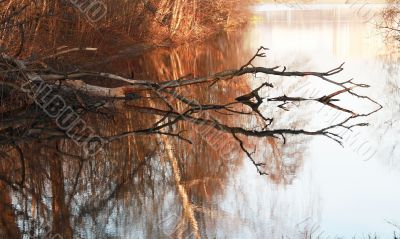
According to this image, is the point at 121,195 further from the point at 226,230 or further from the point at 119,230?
the point at 226,230

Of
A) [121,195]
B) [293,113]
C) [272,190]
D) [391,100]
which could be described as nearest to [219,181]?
[272,190]

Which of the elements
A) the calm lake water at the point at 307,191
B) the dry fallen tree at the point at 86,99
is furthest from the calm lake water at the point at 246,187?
the dry fallen tree at the point at 86,99

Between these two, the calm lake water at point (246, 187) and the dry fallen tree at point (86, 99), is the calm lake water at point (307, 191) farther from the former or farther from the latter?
the dry fallen tree at point (86, 99)

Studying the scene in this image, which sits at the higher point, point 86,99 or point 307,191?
point 86,99

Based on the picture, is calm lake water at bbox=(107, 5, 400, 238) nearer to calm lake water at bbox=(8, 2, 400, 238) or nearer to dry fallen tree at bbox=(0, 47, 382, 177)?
calm lake water at bbox=(8, 2, 400, 238)

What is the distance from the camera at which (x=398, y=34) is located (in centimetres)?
1444

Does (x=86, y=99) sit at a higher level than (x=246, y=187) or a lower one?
higher

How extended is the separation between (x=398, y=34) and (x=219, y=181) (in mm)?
11364

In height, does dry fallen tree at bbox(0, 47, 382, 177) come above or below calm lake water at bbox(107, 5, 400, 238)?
above

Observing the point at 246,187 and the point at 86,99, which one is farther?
the point at 86,99

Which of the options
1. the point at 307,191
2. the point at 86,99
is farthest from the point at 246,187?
the point at 86,99

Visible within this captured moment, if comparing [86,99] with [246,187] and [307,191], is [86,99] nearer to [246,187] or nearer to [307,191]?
[246,187]

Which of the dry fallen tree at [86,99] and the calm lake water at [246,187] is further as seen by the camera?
the dry fallen tree at [86,99]

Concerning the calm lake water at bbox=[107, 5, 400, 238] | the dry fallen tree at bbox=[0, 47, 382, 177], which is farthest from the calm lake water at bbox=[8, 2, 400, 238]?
the dry fallen tree at bbox=[0, 47, 382, 177]
